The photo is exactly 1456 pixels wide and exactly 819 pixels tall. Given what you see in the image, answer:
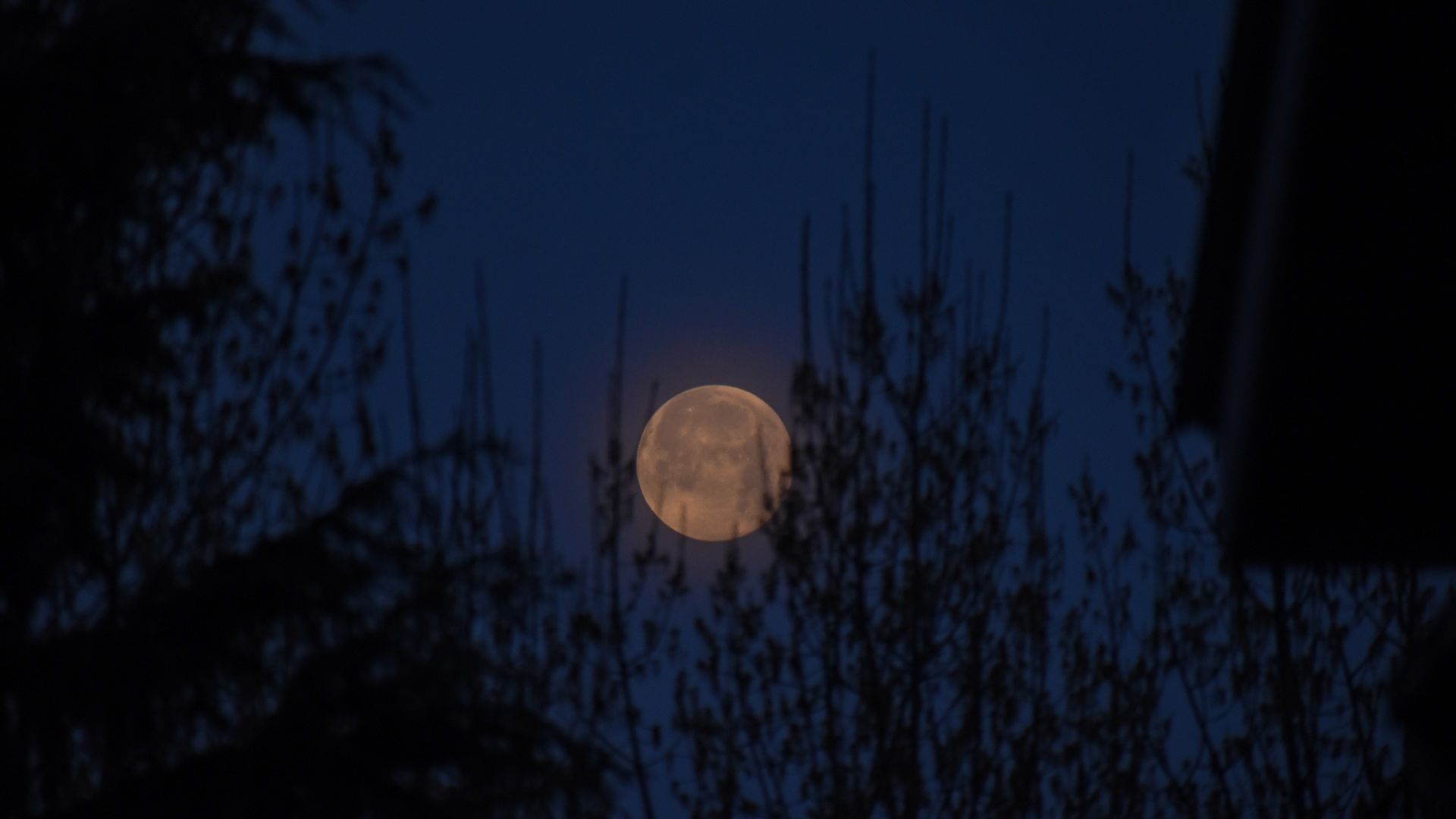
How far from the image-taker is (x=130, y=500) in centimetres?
627

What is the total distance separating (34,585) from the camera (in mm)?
5184

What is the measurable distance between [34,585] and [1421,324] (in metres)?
4.46

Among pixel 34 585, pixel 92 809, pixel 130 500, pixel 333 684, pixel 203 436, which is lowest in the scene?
pixel 92 809

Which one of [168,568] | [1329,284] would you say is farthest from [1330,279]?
[168,568]

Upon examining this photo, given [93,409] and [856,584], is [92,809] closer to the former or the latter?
[93,409]

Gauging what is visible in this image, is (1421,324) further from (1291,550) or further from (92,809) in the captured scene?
(92,809)

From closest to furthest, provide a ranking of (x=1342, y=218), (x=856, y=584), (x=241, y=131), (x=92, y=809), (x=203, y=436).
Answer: (x=1342, y=218) → (x=92, y=809) → (x=241, y=131) → (x=203, y=436) → (x=856, y=584)

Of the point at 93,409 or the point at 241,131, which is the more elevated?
the point at 241,131

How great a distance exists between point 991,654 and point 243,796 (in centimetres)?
537

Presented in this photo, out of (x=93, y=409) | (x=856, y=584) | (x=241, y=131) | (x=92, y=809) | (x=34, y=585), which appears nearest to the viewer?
(x=92, y=809)

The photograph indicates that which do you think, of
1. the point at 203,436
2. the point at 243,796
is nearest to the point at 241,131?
the point at 203,436

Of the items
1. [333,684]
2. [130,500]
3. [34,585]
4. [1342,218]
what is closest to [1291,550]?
[1342,218]

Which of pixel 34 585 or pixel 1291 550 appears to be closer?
pixel 1291 550

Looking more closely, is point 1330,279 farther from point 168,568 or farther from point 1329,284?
point 168,568
